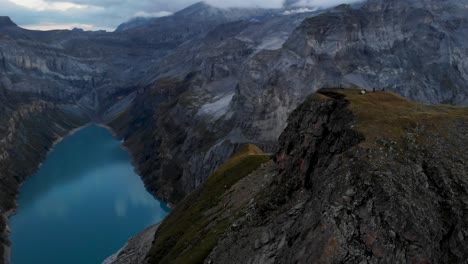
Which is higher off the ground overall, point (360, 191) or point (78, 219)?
point (360, 191)

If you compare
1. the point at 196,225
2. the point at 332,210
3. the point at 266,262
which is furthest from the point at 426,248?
the point at 196,225

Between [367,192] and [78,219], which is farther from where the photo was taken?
[78,219]

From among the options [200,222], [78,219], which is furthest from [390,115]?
[78,219]

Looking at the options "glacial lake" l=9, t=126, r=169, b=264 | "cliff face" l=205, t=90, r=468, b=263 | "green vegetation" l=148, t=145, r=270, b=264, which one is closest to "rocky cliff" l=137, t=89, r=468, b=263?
"cliff face" l=205, t=90, r=468, b=263

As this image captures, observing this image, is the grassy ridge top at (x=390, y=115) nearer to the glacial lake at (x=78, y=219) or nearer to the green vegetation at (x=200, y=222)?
the green vegetation at (x=200, y=222)

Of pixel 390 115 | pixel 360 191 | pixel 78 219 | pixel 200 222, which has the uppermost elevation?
pixel 390 115

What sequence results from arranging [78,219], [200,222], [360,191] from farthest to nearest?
[78,219], [200,222], [360,191]

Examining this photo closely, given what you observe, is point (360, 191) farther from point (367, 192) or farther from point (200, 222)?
point (200, 222)

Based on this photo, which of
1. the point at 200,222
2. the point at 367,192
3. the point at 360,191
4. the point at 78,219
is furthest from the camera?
A: the point at 78,219
